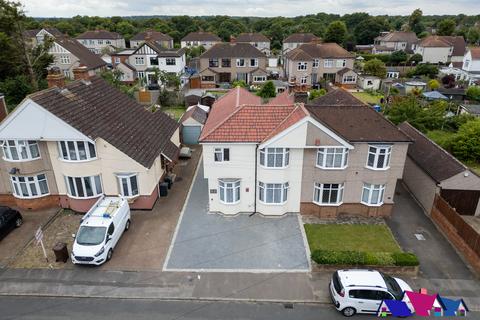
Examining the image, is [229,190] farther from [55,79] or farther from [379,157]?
[55,79]

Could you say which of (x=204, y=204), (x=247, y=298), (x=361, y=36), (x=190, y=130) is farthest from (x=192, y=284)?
(x=361, y=36)

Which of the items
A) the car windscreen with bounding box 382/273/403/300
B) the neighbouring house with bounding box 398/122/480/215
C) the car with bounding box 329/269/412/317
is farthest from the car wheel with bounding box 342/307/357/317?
the neighbouring house with bounding box 398/122/480/215

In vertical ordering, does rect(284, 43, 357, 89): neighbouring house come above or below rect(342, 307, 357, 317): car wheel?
above

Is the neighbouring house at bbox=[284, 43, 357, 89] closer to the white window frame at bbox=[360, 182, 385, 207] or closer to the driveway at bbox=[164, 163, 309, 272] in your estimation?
the white window frame at bbox=[360, 182, 385, 207]

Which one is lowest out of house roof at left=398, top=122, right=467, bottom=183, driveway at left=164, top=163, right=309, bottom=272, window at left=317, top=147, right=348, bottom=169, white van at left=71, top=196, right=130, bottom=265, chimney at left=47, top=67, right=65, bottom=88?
driveway at left=164, top=163, right=309, bottom=272

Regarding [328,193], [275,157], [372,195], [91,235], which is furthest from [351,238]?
[91,235]

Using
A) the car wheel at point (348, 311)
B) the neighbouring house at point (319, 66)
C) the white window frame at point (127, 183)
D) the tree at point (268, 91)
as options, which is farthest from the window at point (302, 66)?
the car wheel at point (348, 311)
